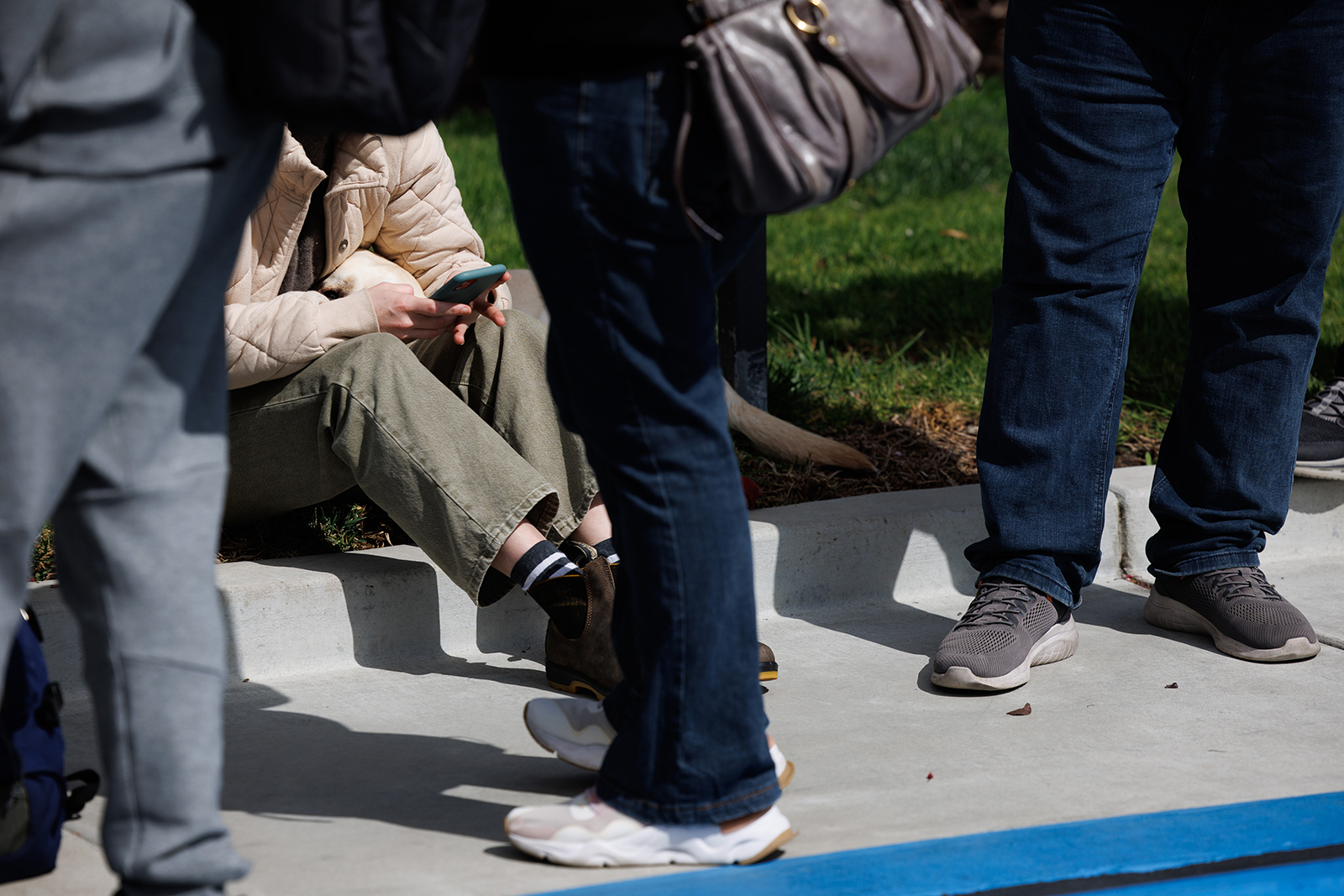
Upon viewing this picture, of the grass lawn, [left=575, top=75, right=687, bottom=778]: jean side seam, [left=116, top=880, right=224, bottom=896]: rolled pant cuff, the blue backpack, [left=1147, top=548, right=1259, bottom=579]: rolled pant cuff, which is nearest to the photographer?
[left=116, top=880, right=224, bottom=896]: rolled pant cuff

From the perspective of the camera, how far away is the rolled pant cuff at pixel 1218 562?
2.93 metres

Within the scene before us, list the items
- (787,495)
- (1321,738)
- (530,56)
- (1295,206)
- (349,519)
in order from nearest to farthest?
(530,56) < (1321,738) < (1295,206) < (349,519) < (787,495)

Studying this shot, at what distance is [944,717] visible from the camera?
8.35 ft

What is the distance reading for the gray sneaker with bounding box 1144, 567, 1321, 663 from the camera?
282 cm

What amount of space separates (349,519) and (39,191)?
1.82 m

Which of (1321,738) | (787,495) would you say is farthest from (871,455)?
(1321,738)

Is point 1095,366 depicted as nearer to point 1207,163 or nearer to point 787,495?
point 1207,163

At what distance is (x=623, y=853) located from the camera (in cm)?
185

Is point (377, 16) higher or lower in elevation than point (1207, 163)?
higher

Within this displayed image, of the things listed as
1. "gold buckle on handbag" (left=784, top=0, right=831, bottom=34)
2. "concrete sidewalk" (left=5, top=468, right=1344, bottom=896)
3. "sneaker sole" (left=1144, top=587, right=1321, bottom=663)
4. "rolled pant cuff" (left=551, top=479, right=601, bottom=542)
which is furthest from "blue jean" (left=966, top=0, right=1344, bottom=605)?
"gold buckle on handbag" (left=784, top=0, right=831, bottom=34)

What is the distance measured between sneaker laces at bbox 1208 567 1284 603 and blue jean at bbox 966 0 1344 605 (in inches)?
1.1

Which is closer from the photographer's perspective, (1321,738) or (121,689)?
(121,689)

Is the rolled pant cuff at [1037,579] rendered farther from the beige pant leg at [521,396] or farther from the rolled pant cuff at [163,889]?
the rolled pant cuff at [163,889]

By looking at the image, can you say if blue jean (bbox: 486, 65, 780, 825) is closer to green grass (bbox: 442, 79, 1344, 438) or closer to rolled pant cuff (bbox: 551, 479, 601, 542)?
rolled pant cuff (bbox: 551, 479, 601, 542)
